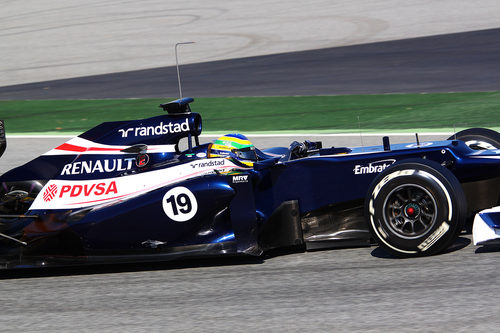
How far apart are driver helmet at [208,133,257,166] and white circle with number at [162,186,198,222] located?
62cm

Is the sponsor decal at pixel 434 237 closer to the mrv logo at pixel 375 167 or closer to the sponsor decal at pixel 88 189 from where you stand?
the mrv logo at pixel 375 167

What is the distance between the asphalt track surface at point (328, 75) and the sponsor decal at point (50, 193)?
10.5 m

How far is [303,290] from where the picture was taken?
5.65 meters

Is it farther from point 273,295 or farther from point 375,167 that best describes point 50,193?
point 375,167

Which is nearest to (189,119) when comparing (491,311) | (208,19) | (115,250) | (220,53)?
(115,250)

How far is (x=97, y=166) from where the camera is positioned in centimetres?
719

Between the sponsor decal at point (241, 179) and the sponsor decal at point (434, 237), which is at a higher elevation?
the sponsor decal at point (241, 179)

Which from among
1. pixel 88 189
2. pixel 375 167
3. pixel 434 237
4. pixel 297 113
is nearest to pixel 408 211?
pixel 434 237

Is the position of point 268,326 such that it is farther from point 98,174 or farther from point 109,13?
point 109,13

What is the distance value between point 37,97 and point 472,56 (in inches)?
401

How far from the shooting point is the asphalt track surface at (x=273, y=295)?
196 inches

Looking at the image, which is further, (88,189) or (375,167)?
(88,189)

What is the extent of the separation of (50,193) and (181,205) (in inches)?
50.0

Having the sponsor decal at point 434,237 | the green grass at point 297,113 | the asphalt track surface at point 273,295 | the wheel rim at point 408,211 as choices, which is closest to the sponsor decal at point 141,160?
the asphalt track surface at point 273,295
